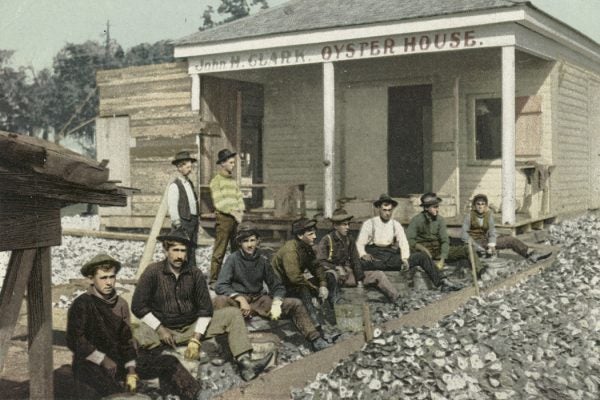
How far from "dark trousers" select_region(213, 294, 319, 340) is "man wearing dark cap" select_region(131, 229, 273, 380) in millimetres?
676

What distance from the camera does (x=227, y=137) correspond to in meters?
16.5

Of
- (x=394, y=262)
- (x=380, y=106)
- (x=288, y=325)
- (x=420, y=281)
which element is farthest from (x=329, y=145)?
(x=288, y=325)

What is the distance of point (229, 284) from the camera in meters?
7.25

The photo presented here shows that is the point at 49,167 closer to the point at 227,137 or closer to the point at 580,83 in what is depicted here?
the point at 227,137

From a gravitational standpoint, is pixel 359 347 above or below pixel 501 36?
below

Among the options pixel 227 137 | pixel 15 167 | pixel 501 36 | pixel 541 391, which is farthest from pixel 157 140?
pixel 15 167

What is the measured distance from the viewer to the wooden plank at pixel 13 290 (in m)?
3.83

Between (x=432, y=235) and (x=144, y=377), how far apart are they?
5560 mm

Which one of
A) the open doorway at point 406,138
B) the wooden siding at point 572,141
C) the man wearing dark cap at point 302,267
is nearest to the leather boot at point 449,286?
the man wearing dark cap at point 302,267

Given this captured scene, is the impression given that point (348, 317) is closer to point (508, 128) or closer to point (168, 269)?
point (168, 269)

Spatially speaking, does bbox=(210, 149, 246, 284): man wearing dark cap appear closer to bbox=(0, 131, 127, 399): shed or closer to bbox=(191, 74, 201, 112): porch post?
bbox=(0, 131, 127, 399): shed

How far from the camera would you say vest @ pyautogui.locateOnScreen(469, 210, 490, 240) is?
36.3 feet

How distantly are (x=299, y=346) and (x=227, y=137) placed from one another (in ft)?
31.5

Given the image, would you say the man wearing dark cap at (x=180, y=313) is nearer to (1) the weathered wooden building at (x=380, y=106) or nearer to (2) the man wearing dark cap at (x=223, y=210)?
(2) the man wearing dark cap at (x=223, y=210)
